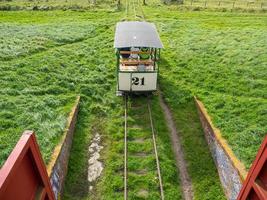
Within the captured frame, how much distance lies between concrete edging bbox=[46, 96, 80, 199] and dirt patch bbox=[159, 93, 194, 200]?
475 centimetres

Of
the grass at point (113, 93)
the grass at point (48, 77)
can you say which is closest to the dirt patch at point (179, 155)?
the grass at point (113, 93)

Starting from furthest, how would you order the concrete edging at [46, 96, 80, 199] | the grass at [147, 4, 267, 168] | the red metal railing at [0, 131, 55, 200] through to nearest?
the grass at [147, 4, 267, 168] → the concrete edging at [46, 96, 80, 199] → the red metal railing at [0, 131, 55, 200]

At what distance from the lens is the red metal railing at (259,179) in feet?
18.8

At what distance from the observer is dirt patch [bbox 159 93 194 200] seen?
39.9 ft

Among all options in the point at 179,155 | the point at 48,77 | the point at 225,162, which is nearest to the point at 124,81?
the point at 48,77

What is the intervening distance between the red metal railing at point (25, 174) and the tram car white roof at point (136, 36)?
11956 mm

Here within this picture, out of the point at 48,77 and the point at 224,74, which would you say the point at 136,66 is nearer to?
the point at 48,77

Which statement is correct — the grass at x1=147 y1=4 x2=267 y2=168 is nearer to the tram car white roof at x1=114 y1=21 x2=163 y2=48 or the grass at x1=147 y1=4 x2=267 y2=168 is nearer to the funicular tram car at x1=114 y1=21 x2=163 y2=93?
the funicular tram car at x1=114 y1=21 x2=163 y2=93

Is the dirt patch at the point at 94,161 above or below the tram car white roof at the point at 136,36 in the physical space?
below

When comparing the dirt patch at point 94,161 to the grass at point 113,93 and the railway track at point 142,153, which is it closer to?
the grass at point 113,93

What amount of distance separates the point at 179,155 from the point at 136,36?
7959 millimetres

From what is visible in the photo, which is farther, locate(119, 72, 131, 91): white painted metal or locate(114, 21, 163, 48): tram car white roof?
locate(114, 21, 163, 48): tram car white roof

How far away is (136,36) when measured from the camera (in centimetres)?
1850

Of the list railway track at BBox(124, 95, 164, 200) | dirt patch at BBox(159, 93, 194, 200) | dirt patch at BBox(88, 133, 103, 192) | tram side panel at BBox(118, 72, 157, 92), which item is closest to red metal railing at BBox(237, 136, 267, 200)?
railway track at BBox(124, 95, 164, 200)
